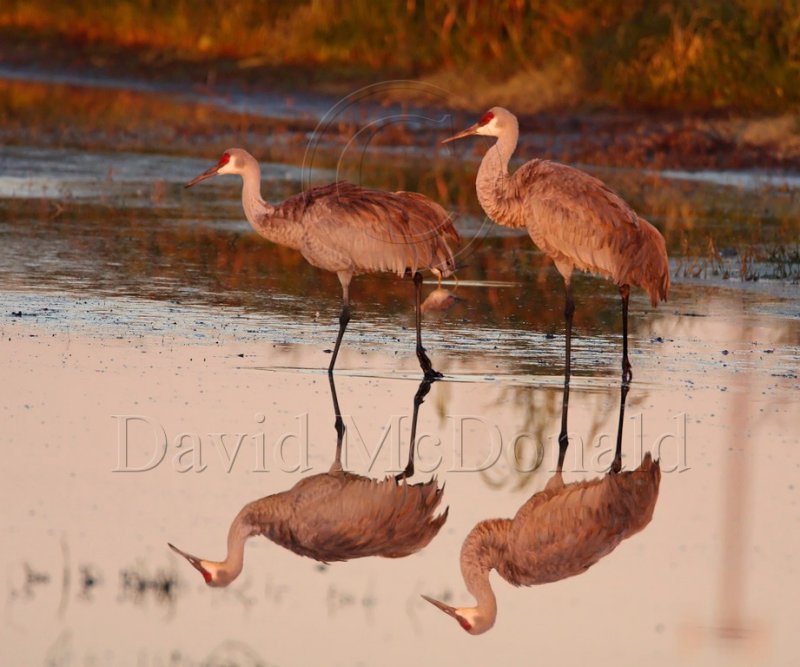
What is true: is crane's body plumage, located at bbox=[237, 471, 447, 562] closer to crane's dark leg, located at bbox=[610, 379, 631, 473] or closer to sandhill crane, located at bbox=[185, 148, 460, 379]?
crane's dark leg, located at bbox=[610, 379, 631, 473]

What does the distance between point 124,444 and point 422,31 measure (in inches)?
770

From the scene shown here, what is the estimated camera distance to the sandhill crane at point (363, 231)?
10445mm

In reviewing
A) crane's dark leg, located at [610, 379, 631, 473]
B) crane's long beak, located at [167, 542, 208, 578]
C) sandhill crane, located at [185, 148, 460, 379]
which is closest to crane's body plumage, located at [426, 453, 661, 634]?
crane's dark leg, located at [610, 379, 631, 473]

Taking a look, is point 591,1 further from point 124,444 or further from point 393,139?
point 124,444

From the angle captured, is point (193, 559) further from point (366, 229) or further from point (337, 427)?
point (366, 229)

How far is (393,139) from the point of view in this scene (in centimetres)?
2258

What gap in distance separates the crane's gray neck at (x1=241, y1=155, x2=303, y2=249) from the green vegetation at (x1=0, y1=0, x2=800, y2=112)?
11928 millimetres

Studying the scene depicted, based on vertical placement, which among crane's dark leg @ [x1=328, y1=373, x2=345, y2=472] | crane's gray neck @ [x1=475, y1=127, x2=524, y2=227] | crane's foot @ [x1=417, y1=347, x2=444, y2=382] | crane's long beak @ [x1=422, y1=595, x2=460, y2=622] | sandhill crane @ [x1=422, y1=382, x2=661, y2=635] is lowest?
crane's long beak @ [x1=422, y1=595, x2=460, y2=622]

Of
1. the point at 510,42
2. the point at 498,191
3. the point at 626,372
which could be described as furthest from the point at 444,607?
Answer: the point at 510,42

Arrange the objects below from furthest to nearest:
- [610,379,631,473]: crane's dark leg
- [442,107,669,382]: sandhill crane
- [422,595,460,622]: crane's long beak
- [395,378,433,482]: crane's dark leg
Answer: [442,107,669,382]: sandhill crane, [610,379,631,473]: crane's dark leg, [395,378,433,482]: crane's dark leg, [422,595,460,622]: crane's long beak

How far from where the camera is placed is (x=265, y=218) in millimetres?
10781

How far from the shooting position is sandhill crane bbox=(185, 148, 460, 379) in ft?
34.3

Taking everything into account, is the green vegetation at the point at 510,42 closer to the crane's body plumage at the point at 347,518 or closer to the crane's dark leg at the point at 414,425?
the crane's dark leg at the point at 414,425

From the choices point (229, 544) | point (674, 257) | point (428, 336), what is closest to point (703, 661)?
point (229, 544)
